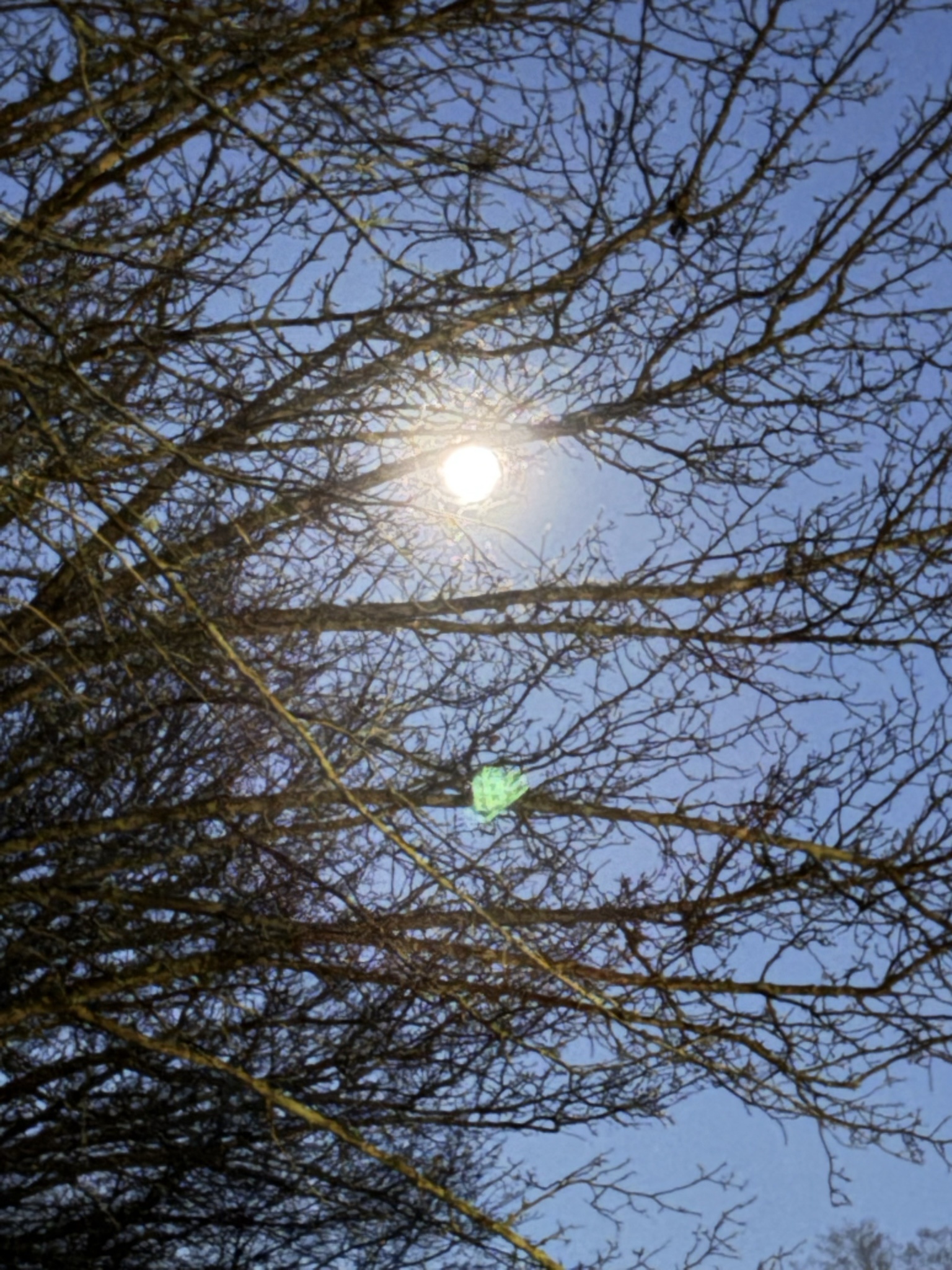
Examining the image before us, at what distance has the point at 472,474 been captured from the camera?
534 centimetres

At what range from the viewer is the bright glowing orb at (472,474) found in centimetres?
532

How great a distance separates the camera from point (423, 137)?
3824mm

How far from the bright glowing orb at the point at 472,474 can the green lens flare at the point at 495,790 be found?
1.20m

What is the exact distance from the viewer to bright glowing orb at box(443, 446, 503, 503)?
17.5 feet

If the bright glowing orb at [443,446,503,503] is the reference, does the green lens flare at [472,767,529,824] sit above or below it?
below

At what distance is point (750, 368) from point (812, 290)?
1.42 feet

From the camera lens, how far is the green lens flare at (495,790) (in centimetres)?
540

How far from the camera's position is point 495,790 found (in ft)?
17.8

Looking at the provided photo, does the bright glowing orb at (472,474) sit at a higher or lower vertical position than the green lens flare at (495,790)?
higher

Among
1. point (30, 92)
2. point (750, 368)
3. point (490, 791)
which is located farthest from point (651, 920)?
point (30, 92)

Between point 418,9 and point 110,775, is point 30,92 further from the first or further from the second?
point 110,775

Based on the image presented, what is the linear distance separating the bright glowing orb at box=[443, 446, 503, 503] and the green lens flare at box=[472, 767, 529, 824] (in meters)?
1.20

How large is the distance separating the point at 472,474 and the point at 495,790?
1.38m

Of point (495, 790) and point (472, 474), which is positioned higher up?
point (472, 474)
